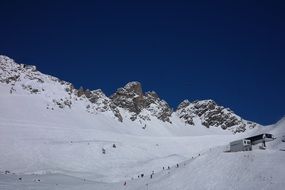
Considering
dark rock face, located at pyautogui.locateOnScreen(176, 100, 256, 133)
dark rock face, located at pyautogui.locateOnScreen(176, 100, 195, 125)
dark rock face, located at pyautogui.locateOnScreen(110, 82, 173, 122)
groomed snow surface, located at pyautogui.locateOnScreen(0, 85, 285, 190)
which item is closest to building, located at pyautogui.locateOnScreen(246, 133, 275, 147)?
groomed snow surface, located at pyautogui.locateOnScreen(0, 85, 285, 190)

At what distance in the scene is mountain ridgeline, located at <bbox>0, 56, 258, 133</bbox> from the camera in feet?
431

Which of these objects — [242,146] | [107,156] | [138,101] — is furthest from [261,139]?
[138,101]

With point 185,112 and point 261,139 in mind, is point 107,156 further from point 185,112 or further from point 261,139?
point 185,112

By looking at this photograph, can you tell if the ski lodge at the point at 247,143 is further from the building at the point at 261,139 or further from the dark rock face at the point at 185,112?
the dark rock face at the point at 185,112

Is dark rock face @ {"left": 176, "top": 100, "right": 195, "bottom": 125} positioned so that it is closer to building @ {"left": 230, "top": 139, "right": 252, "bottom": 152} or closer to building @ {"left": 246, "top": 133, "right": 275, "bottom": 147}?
building @ {"left": 246, "top": 133, "right": 275, "bottom": 147}

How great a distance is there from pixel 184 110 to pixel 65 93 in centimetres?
6783

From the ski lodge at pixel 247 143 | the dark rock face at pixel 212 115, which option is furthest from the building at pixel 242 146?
the dark rock face at pixel 212 115

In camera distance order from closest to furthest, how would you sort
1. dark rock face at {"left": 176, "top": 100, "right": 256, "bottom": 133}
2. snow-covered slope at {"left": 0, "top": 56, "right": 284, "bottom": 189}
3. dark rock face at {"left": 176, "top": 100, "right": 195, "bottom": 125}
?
snow-covered slope at {"left": 0, "top": 56, "right": 284, "bottom": 189} → dark rock face at {"left": 176, "top": 100, "right": 256, "bottom": 133} → dark rock face at {"left": 176, "top": 100, "right": 195, "bottom": 125}

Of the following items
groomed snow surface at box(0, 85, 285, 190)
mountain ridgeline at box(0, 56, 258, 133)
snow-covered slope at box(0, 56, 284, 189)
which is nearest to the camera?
groomed snow surface at box(0, 85, 285, 190)

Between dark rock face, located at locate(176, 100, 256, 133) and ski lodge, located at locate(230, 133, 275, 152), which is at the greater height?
dark rock face, located at locate(176, 100, 256, 133)

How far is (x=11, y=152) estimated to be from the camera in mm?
76625

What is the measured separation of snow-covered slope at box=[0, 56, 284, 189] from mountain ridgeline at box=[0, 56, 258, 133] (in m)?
0.37

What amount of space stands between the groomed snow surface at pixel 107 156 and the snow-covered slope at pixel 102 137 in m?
0.14

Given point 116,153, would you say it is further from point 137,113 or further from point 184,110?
point 184,110
